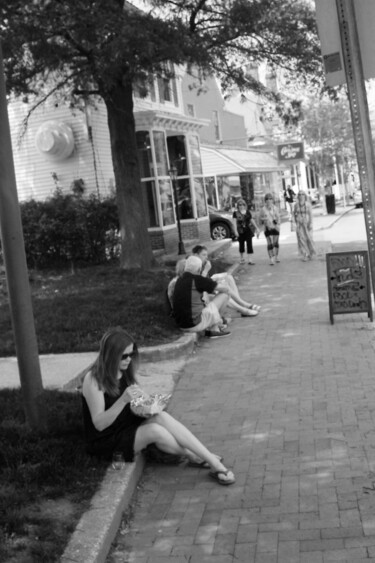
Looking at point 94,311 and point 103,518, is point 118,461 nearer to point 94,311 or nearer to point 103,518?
point 103,518

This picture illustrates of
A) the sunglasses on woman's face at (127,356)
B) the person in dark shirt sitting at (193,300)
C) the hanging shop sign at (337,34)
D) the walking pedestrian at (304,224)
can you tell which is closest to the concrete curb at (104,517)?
the sunglasses on woman's face at (127,356)

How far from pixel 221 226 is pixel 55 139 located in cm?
832

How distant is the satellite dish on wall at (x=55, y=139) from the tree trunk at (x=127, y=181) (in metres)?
4.19

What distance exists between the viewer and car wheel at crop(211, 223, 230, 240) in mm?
26297

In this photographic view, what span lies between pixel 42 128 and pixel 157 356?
12660mm

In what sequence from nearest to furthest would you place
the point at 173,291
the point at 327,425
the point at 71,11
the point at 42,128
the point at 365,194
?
1. the point at 365,194
2. the point at 327,425
3. the point at 173,291
4. the point at 71,11
5. the point at 42,128

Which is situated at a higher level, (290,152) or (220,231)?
(290,152)

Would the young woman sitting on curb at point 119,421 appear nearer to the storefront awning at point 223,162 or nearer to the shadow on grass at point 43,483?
the shadow on grass at point 43,483

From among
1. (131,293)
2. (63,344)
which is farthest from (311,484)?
(131,293)

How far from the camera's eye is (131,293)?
41.1 feet

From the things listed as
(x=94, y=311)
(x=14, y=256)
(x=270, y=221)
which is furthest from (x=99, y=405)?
(x=270, y=221)

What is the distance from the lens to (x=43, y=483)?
4.82 m

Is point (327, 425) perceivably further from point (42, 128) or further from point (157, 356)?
point (42, 128)

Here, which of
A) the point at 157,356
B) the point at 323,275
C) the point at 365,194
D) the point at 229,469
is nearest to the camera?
the point at 365,194
